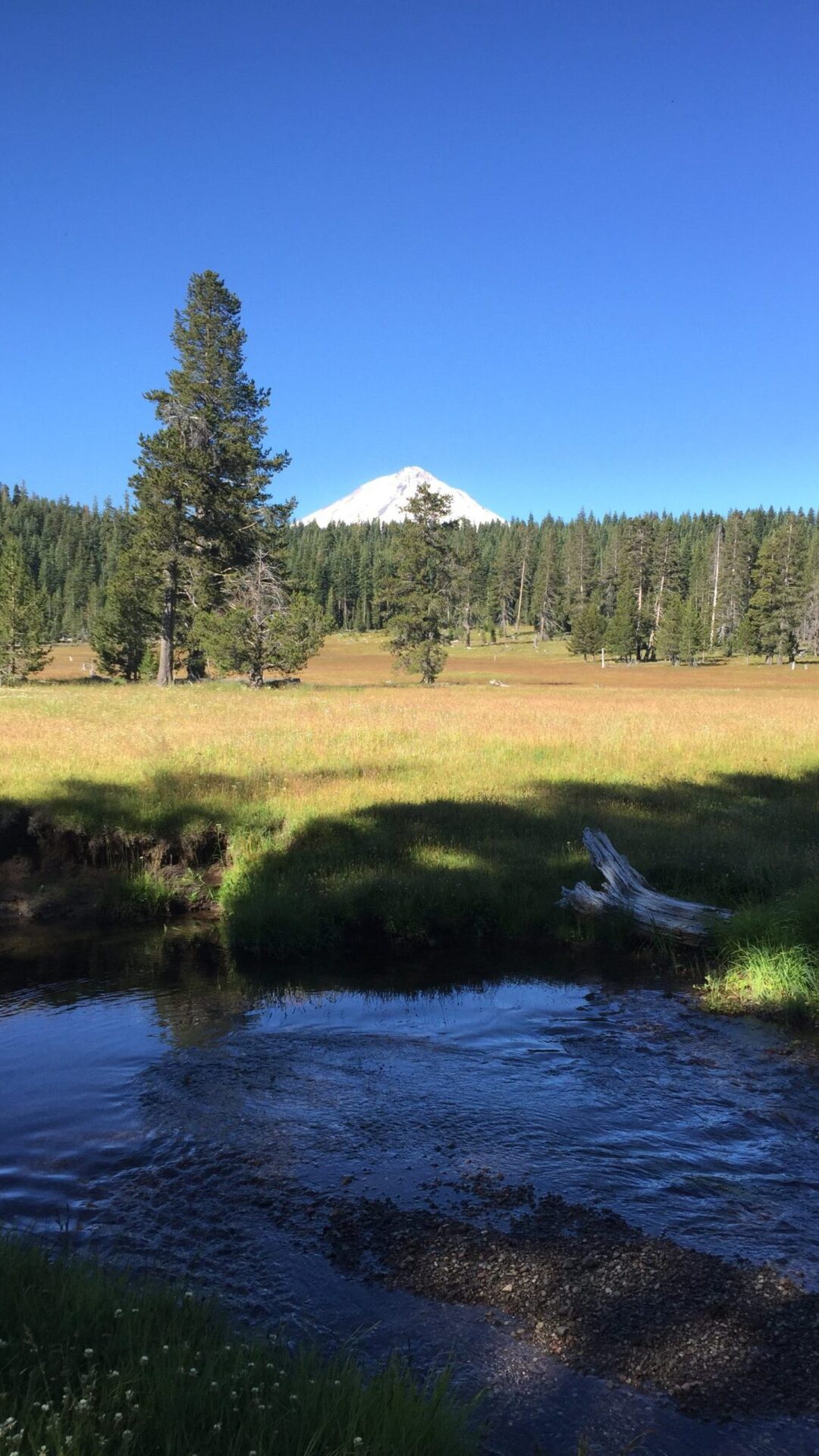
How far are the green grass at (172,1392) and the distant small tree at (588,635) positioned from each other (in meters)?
114

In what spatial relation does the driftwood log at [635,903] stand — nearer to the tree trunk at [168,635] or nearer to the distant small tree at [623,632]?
the tree trunk at [168,635]

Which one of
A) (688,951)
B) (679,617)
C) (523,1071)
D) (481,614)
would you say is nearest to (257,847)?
(688,951)

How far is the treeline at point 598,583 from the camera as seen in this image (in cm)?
10169

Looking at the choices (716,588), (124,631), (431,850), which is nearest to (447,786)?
(431,850)

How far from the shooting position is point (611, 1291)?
446 cm

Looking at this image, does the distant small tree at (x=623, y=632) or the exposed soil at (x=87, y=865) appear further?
the distant small tree at (x=623, y=632)

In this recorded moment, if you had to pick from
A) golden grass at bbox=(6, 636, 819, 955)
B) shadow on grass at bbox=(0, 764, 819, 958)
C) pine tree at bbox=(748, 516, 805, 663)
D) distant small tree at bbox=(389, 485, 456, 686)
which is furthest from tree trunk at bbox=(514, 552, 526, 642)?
shadow on grass at bbox=(0, 764, 819, 958)

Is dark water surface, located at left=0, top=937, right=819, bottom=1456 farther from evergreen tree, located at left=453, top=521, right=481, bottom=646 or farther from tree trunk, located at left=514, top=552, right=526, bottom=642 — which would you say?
tree trunk, located at left=514, top=552, right=526, bottom=642

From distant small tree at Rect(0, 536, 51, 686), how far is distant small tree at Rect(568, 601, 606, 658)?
70.6 meters

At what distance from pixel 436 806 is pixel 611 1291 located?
459 inches

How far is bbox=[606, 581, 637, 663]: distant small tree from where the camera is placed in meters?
114

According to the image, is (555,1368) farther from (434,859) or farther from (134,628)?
(134,628)

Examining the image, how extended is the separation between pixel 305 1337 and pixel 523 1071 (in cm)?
361

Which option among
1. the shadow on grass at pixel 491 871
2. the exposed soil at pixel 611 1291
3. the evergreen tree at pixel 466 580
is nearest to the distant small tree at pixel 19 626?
the evergreen tree at pixel 466 580
